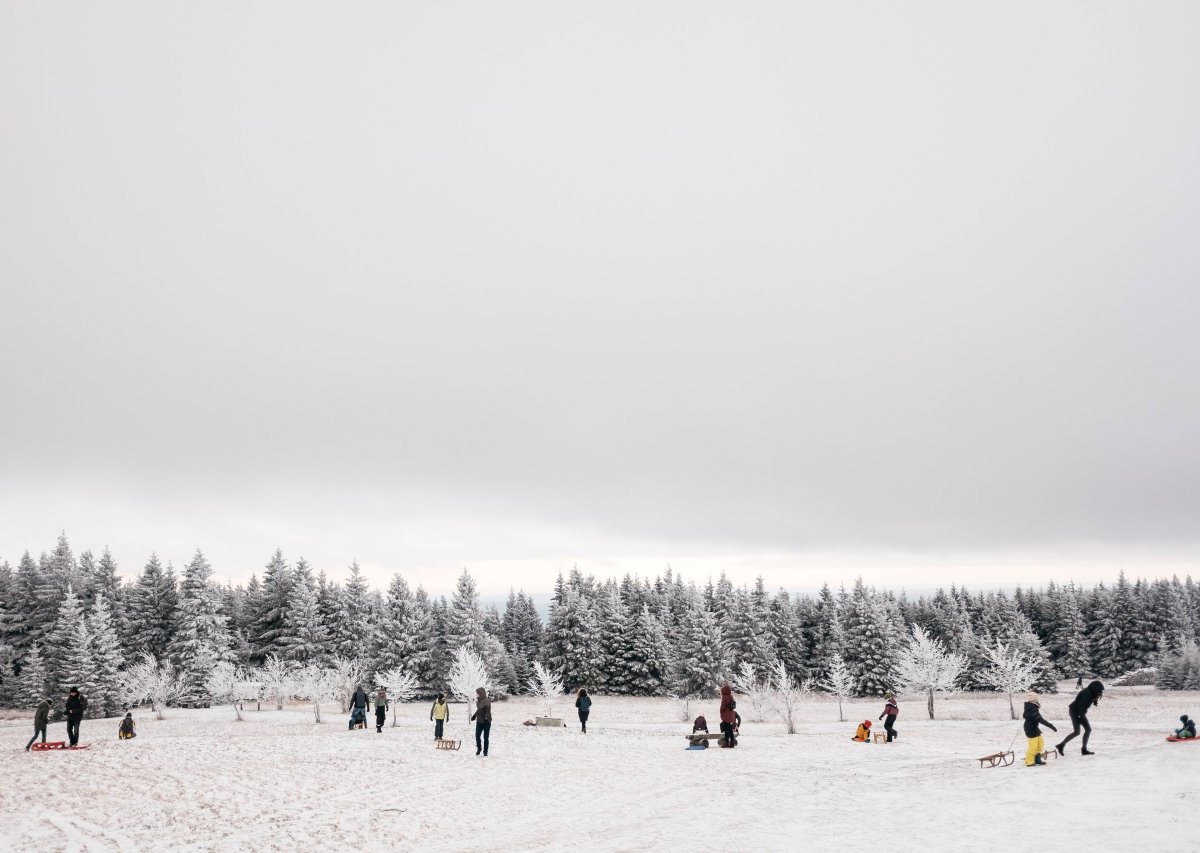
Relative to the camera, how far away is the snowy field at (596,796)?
12367 mm

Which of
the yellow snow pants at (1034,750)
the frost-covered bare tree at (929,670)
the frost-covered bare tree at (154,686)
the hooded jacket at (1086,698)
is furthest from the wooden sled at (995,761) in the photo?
the frost-covered bare tree at (154,686)

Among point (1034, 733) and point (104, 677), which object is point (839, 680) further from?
point (104, 677)

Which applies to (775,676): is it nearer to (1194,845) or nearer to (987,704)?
(987,704)

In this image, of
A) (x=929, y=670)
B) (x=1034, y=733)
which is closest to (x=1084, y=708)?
(x=1034, y=733)

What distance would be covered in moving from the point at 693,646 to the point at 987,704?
23394 mm

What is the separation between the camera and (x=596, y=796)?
17.8 meters

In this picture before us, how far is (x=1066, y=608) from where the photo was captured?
85125 mm

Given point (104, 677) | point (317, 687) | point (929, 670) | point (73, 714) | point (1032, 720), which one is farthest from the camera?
point (104, 677)

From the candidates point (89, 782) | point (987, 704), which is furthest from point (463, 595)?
point (89, 782)

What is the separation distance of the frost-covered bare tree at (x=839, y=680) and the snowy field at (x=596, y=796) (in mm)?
16474

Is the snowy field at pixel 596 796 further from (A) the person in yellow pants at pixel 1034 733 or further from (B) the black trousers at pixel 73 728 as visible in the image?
(B) the black trousers at pixel 73 728

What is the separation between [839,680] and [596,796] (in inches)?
1242

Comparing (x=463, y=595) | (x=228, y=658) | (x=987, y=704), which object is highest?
(x=463, y=595)

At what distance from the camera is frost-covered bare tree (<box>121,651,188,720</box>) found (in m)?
42.5
